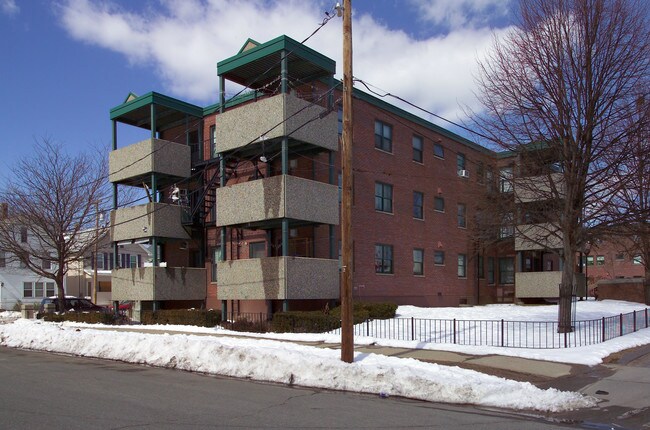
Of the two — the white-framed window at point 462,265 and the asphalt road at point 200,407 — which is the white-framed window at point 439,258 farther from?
the asphalt road at point 200,407

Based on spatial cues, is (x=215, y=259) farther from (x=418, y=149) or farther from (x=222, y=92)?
(x=418, y=149)

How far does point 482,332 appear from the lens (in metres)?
18.7

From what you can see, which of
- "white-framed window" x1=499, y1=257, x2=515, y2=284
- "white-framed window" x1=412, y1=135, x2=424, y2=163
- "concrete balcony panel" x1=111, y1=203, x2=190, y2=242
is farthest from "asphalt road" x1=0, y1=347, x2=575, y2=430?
"white-framed window" x1=499, y1=257, x2=515, y2=284

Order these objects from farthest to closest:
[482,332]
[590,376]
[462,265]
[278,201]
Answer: [462,265] → [278,201] → [482,332] → [590,376]

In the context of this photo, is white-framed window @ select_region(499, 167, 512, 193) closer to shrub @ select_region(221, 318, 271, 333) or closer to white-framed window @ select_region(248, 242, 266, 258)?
shrub @ select_region(221, 318, 271, 333)

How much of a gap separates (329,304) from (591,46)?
42.2 feet

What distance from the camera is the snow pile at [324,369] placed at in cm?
944

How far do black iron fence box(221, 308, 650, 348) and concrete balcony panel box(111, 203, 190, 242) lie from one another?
21.0 feet

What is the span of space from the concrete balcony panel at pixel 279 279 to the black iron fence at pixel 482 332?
1065 mm

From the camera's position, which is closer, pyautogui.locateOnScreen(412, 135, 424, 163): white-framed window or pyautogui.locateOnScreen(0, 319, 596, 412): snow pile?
pyautogui.locateOnScreen(0, 319, 596, 412): snow pile

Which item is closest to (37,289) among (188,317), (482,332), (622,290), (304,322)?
(188,317)

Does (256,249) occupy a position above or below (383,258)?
→ above

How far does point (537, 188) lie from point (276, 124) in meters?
9.26

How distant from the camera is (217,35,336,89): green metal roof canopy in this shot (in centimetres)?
2108
